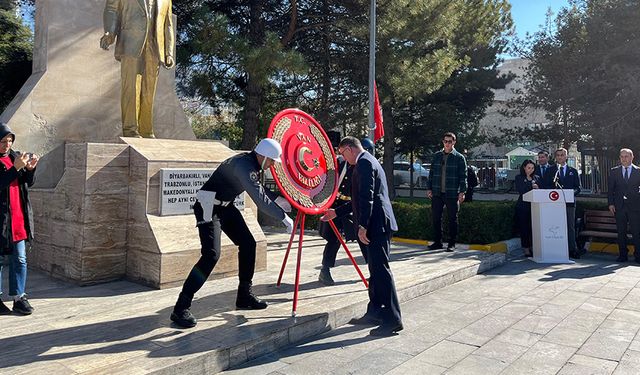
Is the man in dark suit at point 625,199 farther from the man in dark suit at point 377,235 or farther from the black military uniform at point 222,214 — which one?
the black military uniform at point 222,214

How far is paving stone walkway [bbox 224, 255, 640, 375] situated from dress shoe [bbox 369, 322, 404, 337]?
2.7 inches

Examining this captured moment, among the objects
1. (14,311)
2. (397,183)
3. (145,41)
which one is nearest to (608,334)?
(14,311)

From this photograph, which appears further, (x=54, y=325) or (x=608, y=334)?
(x=608, y=334)

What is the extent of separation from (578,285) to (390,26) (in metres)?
8.11

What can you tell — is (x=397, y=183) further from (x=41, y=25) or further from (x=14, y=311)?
(x=14, y=311)

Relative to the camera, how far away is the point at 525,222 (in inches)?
362

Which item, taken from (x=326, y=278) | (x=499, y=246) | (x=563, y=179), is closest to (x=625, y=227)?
(x=563, y=179)

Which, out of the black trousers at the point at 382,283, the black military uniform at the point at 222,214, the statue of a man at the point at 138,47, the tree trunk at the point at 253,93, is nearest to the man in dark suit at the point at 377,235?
the black trousers at the point at 382,283

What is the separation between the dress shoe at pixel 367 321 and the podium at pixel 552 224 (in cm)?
494

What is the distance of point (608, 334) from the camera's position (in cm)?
463

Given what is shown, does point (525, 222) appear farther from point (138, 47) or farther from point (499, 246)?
point (138, 47)

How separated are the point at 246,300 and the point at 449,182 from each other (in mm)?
4783

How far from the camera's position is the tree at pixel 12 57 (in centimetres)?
1351

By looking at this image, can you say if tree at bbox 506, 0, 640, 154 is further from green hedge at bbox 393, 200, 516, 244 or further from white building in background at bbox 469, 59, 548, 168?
green hedge at bbox 393, 200, 516, 244
